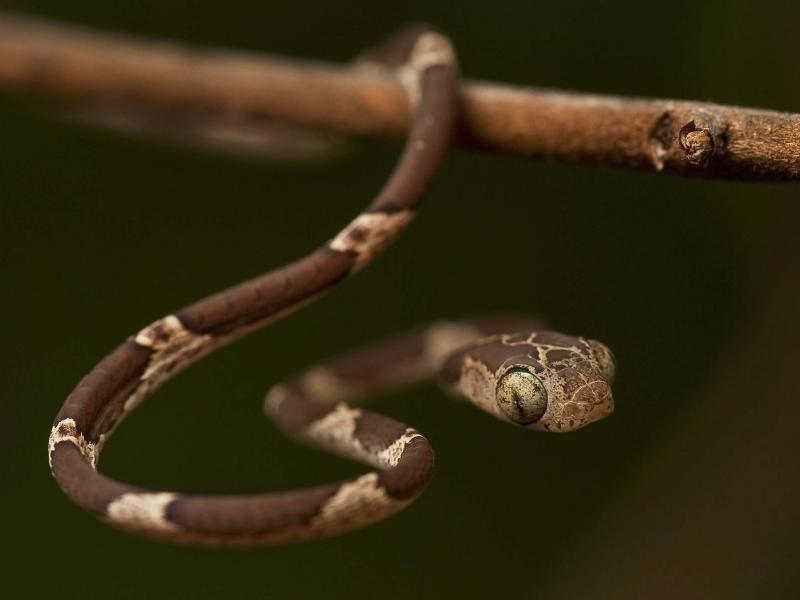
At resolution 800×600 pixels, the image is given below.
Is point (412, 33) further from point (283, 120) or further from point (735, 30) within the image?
point (735, 30)

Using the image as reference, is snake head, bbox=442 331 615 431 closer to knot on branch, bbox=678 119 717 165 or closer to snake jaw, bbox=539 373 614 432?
snake jaw, bbox=539 373 614 432

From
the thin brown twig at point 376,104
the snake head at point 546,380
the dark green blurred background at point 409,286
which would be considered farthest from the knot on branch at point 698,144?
the dark green blurred background at point 409,286

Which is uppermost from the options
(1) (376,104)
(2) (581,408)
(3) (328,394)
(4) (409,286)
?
(1) (376,104)

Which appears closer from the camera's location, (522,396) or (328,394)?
(522,396)

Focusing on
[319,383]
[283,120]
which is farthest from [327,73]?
[319,383]

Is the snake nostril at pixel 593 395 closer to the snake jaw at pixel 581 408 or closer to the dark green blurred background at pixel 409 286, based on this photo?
the snake jaw at pixel 581 408

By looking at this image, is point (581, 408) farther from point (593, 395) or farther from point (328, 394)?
point (328, 394)

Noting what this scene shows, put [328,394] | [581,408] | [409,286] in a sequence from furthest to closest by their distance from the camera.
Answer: [409,286] < [328,394] < [581,408]

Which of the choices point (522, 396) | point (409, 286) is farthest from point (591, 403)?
point (409, 286)
